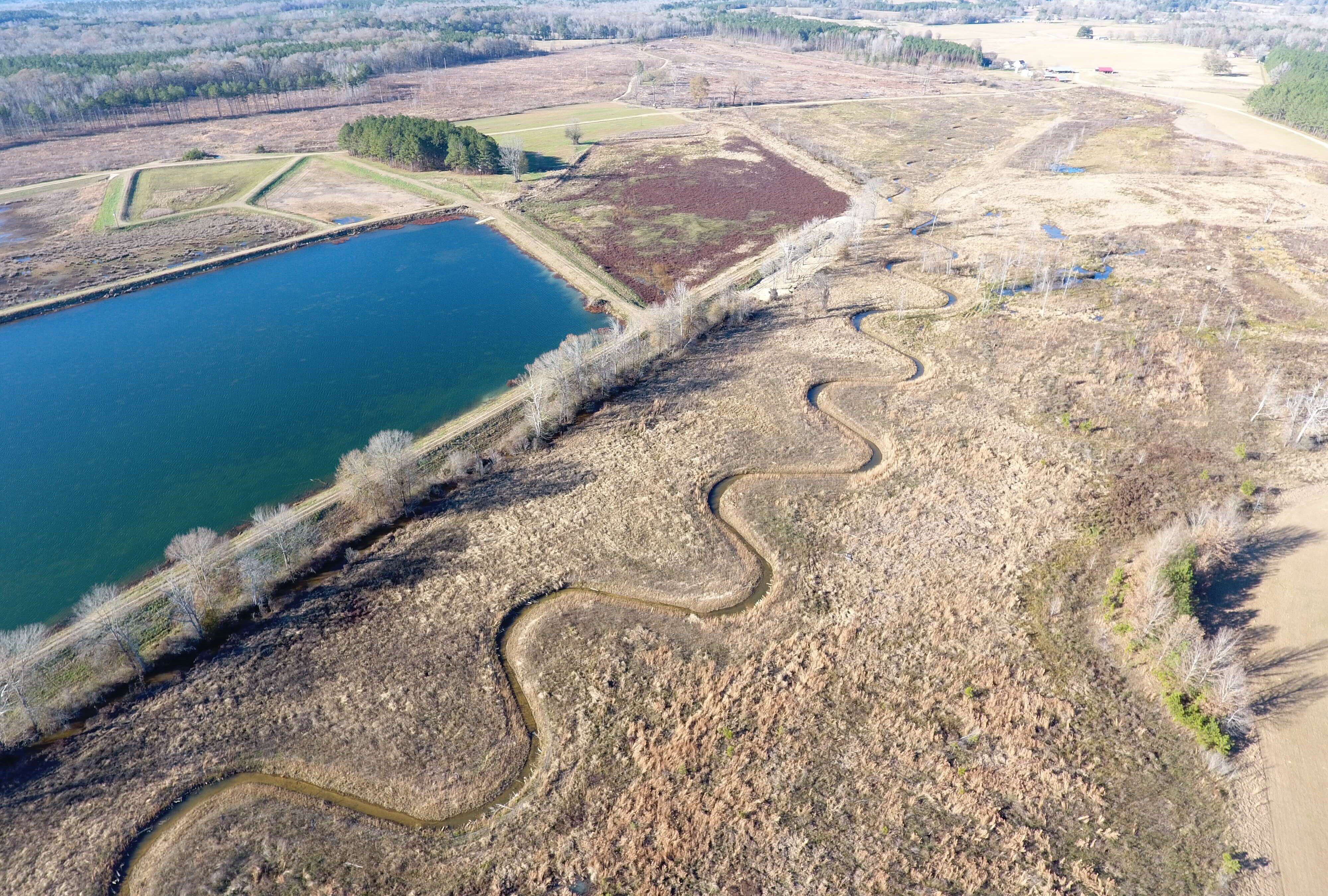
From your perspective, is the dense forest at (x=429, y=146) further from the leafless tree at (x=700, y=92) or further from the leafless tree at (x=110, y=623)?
the leafless tree at (x=110, y=623)

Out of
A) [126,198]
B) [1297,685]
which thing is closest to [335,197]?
[126,198]

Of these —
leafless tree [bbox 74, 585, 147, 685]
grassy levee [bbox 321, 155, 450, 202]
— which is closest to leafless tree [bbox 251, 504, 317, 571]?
leafless tree [bbox 74, 585, 147, 685]

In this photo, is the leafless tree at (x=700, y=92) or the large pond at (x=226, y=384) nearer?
the large pond at (x=226, y=384)

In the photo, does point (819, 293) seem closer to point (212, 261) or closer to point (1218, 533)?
point (1218, 533)

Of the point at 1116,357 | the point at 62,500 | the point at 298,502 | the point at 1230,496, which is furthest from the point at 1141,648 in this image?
the point at 62,500

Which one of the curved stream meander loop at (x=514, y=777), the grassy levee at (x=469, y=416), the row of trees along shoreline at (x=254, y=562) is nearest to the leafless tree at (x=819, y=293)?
the grassy levee at (x=469, y=416)

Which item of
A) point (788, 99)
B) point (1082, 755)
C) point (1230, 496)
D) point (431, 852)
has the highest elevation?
point (788, 99)

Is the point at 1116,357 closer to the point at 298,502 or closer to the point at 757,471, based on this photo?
the point at 757,471
